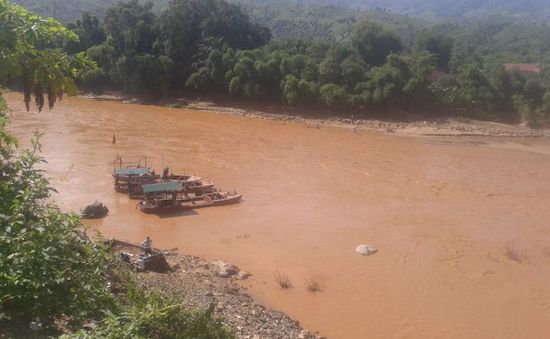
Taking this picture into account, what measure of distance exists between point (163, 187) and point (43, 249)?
417 inches

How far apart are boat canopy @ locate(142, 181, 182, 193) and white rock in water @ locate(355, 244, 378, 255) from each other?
5069mm

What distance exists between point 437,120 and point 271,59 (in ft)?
34.5

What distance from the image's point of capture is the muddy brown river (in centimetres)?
982

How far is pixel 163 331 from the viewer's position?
14.5 feet

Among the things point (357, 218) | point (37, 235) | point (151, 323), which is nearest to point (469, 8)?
point (357, 218)

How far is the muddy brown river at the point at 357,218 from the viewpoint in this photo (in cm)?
982

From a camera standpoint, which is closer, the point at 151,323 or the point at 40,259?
the point at 40,259

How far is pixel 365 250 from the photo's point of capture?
12.2 meters

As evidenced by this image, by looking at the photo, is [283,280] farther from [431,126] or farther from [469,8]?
[469,8]

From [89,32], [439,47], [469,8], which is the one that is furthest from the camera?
[469,8]

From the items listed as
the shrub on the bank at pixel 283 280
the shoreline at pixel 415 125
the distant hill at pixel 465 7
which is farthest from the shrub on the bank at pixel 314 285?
the distant hill at pixel 465 7

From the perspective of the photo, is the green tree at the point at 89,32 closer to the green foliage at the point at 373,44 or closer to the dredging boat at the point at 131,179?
the green foliage at the point at 373,44

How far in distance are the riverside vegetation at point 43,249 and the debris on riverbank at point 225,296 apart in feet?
10.1

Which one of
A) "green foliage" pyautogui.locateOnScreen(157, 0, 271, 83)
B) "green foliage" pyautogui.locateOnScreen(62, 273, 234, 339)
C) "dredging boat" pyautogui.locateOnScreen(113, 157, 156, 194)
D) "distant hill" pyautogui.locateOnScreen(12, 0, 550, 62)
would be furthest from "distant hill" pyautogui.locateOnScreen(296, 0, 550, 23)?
"green foliage" pyautogui.locateOnScreen(62, 273, 234, 339)
